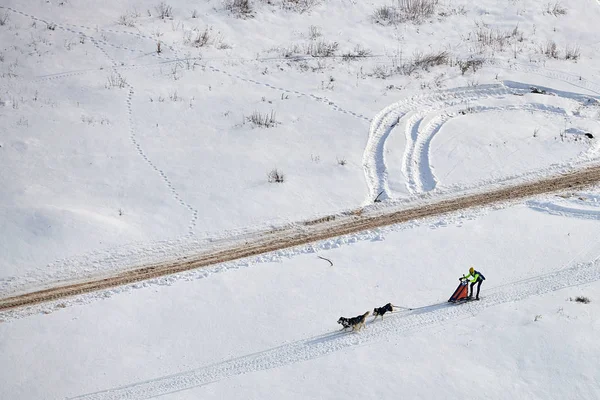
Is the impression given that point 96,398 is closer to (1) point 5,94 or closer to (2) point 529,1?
(1) point 5,94

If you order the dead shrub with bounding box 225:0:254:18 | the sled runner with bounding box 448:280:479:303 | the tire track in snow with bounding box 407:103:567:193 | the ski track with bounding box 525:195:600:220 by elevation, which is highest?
the dead shrub with bounding box 225:0:254:18

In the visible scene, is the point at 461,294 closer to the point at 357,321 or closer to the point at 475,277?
the point at 475,277

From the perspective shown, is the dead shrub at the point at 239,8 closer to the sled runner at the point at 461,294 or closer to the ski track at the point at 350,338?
the sled runner at the point at 461,294

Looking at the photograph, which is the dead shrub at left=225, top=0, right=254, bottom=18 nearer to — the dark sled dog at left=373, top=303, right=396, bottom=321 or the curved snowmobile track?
the curved snowmobile track

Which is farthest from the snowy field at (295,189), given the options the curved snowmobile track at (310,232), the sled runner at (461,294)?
the curved snowmobile track at (310,232)

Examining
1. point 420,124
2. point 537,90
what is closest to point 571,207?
point 420,124

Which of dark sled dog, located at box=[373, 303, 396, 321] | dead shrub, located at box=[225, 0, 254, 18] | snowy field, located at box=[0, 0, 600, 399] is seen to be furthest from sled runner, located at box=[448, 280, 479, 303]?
dead shrub, located at box=[225, 0, 254, 18]
